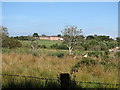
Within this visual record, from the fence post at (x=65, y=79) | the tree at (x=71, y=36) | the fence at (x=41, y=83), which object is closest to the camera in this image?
the fence post at (x=65, y=79)

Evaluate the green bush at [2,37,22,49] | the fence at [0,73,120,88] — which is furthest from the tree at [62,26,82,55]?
the fence at [0,73,120,88]

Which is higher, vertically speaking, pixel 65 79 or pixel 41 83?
pixel 65 79

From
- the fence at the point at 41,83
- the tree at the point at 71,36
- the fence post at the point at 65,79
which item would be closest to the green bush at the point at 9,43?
Answer: the tree at the point at 71,36

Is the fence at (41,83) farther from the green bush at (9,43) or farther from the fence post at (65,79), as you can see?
the green bush at (9,43)

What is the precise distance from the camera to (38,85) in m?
3.71

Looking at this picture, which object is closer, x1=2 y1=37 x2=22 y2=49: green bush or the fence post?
the fence post

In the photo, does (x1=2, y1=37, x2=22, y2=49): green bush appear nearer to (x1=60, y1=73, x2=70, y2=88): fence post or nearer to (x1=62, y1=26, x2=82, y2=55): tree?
(x1=62, y1=26, x2=82, y2=55): tree

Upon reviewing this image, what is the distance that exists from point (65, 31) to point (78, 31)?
128cm

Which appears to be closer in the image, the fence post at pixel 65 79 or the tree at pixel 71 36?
the fence post at pixel 65 79

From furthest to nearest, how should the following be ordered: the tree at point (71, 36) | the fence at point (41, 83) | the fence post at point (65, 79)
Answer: the tree at point (71, 36) < the fence at point (41, 83) < the fence post at point (65, 79)

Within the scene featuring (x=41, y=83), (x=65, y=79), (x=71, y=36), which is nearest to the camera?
(x=65, y=79)

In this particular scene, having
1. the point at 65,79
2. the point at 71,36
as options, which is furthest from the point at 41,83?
the point at 71,36

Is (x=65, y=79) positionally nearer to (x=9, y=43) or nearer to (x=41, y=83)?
(x=41, y=83)

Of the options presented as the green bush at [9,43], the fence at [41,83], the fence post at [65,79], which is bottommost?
the fence at [41,83]
